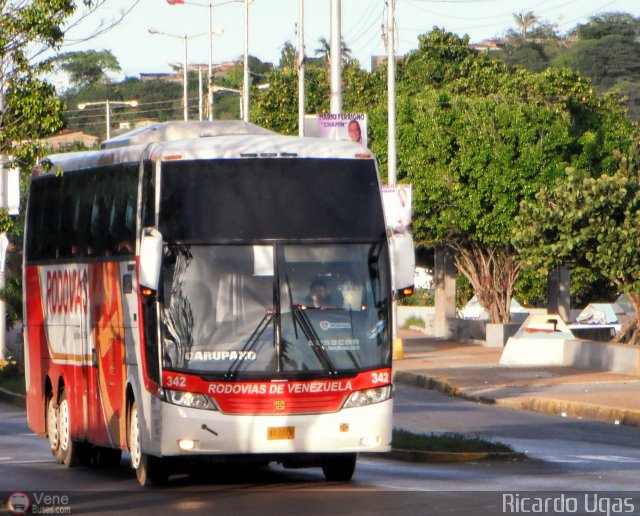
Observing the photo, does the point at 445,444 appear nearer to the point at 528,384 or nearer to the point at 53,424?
the point at 53,424

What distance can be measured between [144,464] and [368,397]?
7.74 ft

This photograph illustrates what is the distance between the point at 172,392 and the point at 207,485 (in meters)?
1.55

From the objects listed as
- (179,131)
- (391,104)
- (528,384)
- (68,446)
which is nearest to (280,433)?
(179,131)

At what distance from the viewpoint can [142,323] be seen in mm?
13797

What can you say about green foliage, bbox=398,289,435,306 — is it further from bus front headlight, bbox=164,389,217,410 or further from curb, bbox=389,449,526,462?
bus front headlight, bbox=164,389,217,410

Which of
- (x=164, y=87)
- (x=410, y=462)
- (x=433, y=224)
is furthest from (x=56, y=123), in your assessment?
(x=164, y=87)

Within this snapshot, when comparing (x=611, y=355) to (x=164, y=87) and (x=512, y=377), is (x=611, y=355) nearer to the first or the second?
(x=512, y=377)

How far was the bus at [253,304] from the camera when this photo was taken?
13.4 meters

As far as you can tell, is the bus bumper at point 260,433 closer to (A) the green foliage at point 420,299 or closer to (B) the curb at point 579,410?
(B) the curb at point 579,410

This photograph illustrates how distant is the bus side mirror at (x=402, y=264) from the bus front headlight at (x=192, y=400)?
208cm

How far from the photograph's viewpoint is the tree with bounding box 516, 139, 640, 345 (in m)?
32.6

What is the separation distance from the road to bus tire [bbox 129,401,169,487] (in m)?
0.17

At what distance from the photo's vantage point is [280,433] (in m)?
13.4

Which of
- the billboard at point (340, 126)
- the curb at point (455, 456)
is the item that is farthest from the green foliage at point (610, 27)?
the curb at point (455, 456)
